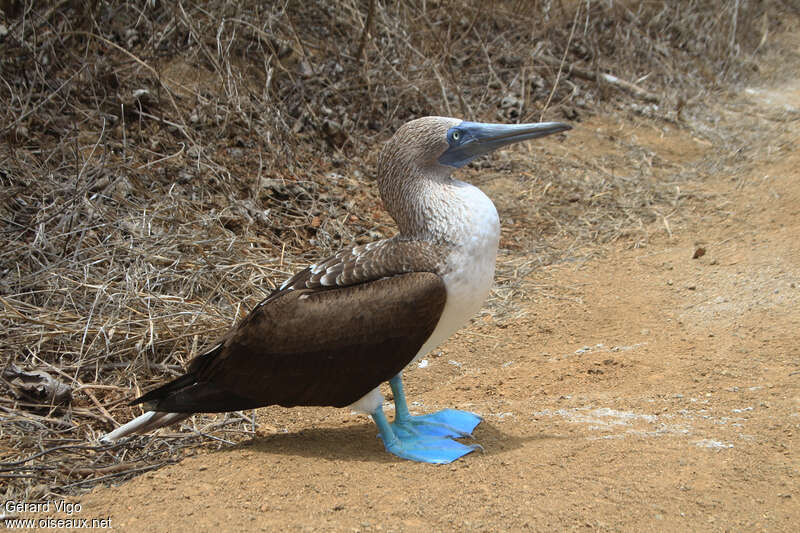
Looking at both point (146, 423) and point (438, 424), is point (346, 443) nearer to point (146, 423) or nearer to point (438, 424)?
point (438, 424)

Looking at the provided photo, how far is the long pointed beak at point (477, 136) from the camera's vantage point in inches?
125

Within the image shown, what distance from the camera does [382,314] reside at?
2879 mm

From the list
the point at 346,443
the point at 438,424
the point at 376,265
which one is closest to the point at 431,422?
the point at 438,424

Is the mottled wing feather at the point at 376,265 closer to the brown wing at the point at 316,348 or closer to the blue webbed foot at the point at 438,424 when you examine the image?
the brown wing at the point at 316,348

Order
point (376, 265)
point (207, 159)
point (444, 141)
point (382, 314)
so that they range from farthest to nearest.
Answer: point (207, 159) < point (444, 141) < point (376, 265) < point (382, 314)

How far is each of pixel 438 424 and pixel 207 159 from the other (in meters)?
3.22

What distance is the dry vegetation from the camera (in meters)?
3.81

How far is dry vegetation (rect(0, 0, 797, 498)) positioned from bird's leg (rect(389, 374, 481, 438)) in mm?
771

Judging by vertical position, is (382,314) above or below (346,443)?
above

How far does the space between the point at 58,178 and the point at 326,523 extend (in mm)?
3675

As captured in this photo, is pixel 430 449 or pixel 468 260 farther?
pixel 430 449

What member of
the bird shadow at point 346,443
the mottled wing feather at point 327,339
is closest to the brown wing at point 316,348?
the mottled wing feather at point 327,339

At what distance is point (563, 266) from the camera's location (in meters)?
5.39

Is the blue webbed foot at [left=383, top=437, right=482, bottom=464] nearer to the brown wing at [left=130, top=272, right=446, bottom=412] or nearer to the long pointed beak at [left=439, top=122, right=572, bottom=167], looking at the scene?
the brown wing at [left=130, top=272, right=446, bottom=412]
